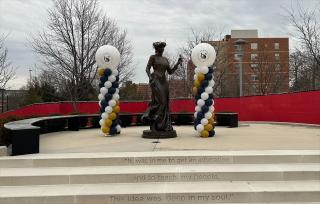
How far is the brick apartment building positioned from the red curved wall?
2.77 metres

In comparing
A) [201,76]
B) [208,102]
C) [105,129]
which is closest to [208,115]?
[208,102]

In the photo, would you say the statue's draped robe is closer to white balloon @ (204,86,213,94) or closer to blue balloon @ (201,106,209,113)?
blue balloon @ (201,106,209,113)

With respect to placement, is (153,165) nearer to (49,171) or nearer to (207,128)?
(49,171)

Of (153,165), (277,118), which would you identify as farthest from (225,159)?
(277,118)

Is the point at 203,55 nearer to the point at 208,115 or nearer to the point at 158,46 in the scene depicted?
the point at 158,46

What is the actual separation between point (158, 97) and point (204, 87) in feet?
5.29

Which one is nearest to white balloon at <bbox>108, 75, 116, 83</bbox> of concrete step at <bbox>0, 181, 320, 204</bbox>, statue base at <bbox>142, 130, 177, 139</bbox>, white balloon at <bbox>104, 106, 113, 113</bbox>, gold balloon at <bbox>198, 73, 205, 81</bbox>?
white balloon at <bbox>104, 106, 113, 113</bbox>

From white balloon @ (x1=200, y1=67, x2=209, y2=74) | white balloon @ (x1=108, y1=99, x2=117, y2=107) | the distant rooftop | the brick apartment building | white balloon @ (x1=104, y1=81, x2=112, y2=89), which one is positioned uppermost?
the distant rooftop

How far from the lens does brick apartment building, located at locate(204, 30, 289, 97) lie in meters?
42.2

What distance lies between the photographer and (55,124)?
1534 cm

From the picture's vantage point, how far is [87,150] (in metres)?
8.80

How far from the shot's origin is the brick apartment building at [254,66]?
42188mm

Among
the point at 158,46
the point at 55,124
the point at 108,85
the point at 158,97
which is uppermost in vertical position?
the point at 158,46

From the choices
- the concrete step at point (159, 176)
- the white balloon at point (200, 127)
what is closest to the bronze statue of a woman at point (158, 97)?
the white balloon at point (200, 127)
